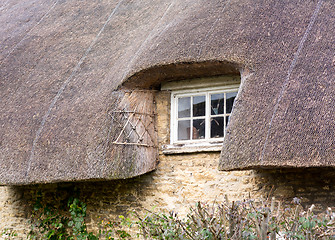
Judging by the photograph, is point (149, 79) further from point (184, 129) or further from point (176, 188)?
point (176, 188)

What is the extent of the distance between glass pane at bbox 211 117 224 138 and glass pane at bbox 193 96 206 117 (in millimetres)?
218

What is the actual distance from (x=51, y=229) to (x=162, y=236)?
10.3 ft

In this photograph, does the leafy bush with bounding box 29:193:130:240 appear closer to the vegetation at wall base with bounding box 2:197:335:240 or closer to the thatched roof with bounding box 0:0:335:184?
the vegetation at wall base with bounding box 2:197:335:240

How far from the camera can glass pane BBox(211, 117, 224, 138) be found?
6.34 metres

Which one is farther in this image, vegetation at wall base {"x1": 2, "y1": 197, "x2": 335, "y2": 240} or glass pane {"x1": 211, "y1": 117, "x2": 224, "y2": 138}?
glass pane {"x1": 211, "y1": 117, "x2": 224, "y2": 138}

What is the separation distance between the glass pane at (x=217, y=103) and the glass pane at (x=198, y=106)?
0.14 meters

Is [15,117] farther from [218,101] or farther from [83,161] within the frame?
[218,101]

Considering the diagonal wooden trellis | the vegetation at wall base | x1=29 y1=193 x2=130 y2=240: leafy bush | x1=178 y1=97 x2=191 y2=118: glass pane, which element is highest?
x1=178 y1=97 x2=191 y2=118: glass pane

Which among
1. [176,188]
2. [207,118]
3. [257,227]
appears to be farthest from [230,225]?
[207,118]

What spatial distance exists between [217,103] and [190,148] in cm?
70

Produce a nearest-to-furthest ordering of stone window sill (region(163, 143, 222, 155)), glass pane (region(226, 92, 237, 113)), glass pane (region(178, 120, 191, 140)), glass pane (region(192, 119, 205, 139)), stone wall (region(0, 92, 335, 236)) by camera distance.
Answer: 1. stone wall (region(0, 92, 335, 236))
2. stone window sill (region(163, 143, 222, 155))
3. glass pane (region(226, 92, 237, 113))
4. glass pane (region(192, 119, 205, 139))
5. glass pane (region(178, 120, 191, 140))

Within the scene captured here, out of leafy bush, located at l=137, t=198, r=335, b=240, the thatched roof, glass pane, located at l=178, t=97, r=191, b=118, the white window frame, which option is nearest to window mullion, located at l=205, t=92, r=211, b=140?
the white window frame

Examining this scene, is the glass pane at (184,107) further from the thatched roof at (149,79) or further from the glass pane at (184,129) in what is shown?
the thatched roof at (149,79)

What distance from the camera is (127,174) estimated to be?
20.0 feet
